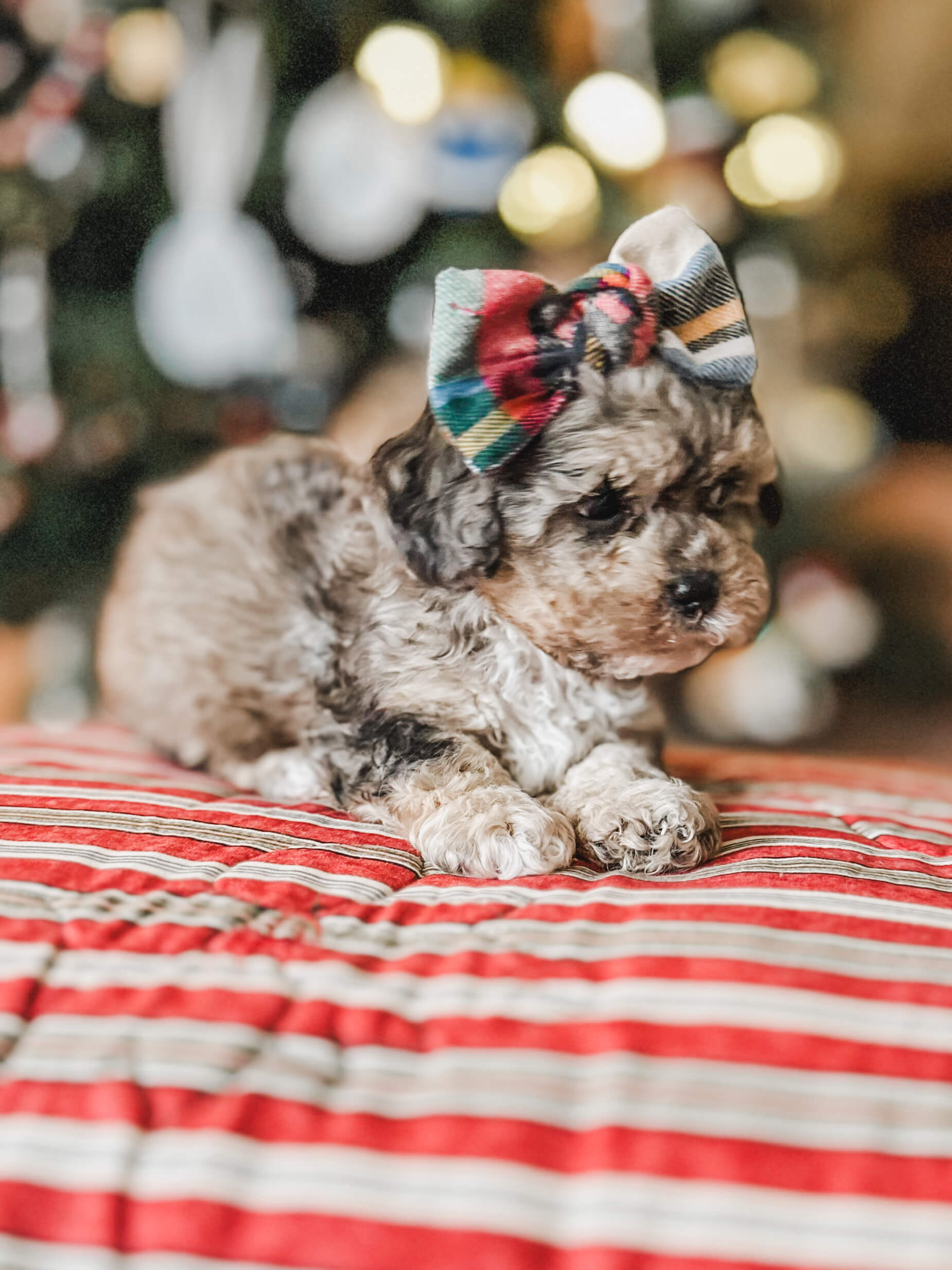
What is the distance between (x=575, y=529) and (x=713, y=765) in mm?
905

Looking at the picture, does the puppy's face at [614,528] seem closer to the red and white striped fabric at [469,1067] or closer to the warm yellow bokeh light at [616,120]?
the red and white striped fabric at [469,1067]

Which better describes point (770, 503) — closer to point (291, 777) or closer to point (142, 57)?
point (291, 777)

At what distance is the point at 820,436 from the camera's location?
2805 mm

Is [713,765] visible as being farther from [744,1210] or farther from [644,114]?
[644,114]

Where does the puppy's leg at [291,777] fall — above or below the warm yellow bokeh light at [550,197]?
below

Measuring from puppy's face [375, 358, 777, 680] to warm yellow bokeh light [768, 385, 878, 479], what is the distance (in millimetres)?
1608

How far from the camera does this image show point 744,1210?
67 cm

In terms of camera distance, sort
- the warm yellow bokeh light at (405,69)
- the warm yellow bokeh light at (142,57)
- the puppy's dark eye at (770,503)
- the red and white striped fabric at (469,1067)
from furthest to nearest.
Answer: the warm yellow bokeh light at (142,57)
the warm yellow bokeh light at (405,69)
the puppy's dark eye at (770,503)
the red and white striped fabric at (469,1067)

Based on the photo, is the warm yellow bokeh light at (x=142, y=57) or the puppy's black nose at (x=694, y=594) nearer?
the puppy's black nose at (x=694, y=594)

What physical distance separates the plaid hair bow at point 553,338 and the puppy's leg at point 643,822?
45cm

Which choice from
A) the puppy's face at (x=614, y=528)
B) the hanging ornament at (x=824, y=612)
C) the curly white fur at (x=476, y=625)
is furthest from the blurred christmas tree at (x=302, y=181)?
the puppy's face at (x=614, y=528)

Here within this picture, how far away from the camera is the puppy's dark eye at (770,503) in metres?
1.43

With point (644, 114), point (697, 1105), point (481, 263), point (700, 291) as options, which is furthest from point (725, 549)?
point (644, 114)

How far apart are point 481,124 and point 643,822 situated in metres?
2.01
